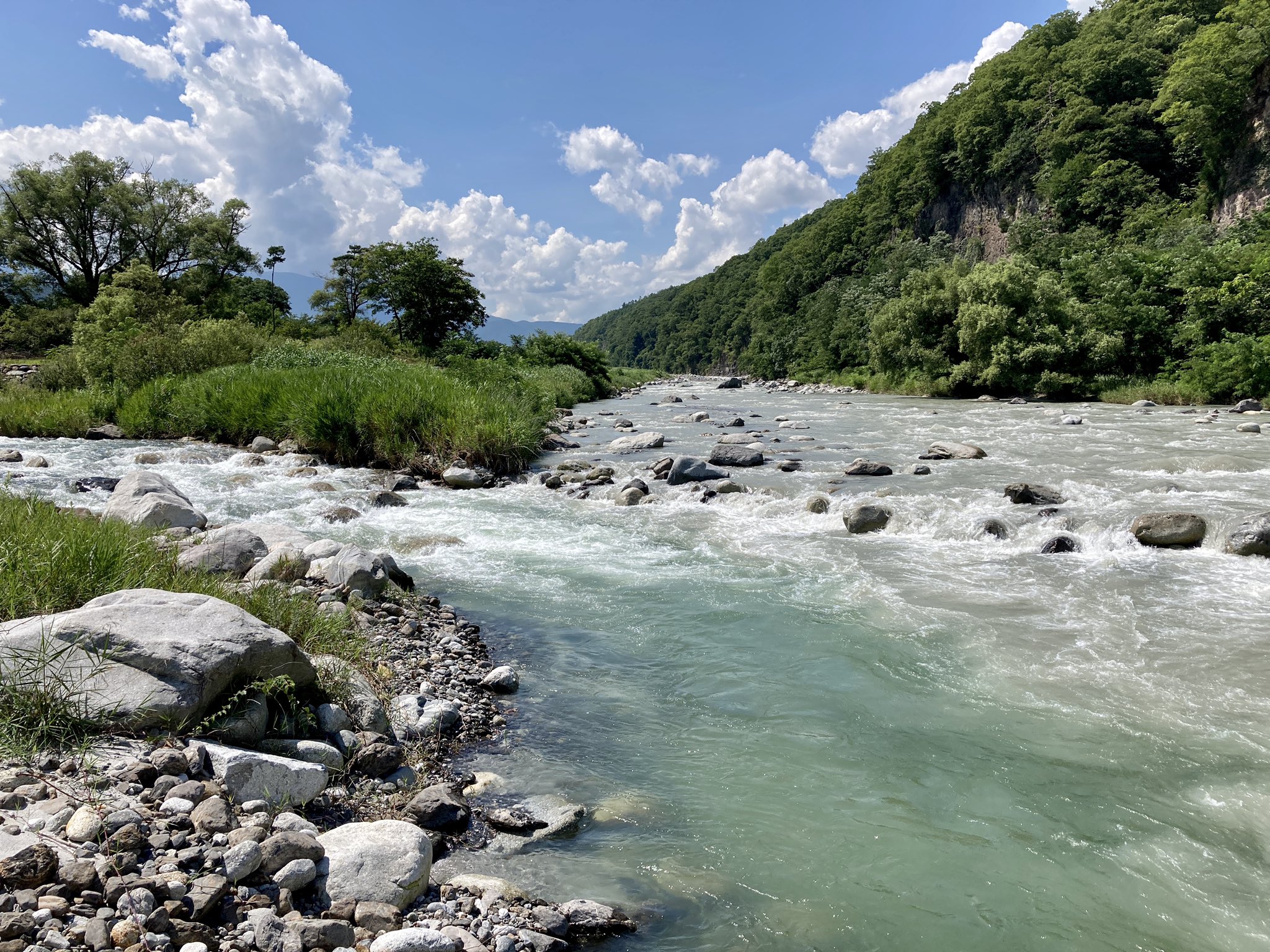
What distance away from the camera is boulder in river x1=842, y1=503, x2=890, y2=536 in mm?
11594

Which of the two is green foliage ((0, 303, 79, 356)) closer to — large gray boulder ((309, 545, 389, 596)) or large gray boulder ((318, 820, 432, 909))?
large gray boulder ((309, 545, 389, 596))

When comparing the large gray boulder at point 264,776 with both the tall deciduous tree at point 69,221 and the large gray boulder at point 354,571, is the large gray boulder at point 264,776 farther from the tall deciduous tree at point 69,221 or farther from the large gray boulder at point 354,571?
the tall deciduous tree at point 69,221

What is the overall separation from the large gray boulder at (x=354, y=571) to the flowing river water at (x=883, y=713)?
966 mm

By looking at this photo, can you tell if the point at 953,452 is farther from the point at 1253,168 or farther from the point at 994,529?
the point at 1253,168

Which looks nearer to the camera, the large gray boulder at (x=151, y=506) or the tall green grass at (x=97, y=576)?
the tall green grass at (x=97, y=576)

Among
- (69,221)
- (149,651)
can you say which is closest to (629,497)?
(149,651)

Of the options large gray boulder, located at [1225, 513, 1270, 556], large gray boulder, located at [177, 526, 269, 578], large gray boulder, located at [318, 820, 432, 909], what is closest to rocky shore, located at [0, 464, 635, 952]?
large gray boulder, located at [318, 820, 432, 909]

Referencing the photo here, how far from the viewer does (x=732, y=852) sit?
3920 millimetres

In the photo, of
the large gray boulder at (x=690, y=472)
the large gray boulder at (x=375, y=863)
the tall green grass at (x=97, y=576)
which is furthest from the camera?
the large gray boulder at (x=690, y=472)

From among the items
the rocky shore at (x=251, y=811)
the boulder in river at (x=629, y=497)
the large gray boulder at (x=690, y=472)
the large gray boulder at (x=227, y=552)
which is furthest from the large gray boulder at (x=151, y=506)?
the large gray boulder at (x=690, y=472)

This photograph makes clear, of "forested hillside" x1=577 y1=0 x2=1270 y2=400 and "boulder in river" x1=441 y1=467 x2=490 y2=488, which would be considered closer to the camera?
"boulder in river" x1=441 y1=467 x2=490 y2=488

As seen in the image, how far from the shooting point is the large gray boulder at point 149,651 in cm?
349

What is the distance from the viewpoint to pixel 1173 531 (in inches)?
395

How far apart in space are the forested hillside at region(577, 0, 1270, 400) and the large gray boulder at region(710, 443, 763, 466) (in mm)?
22537
